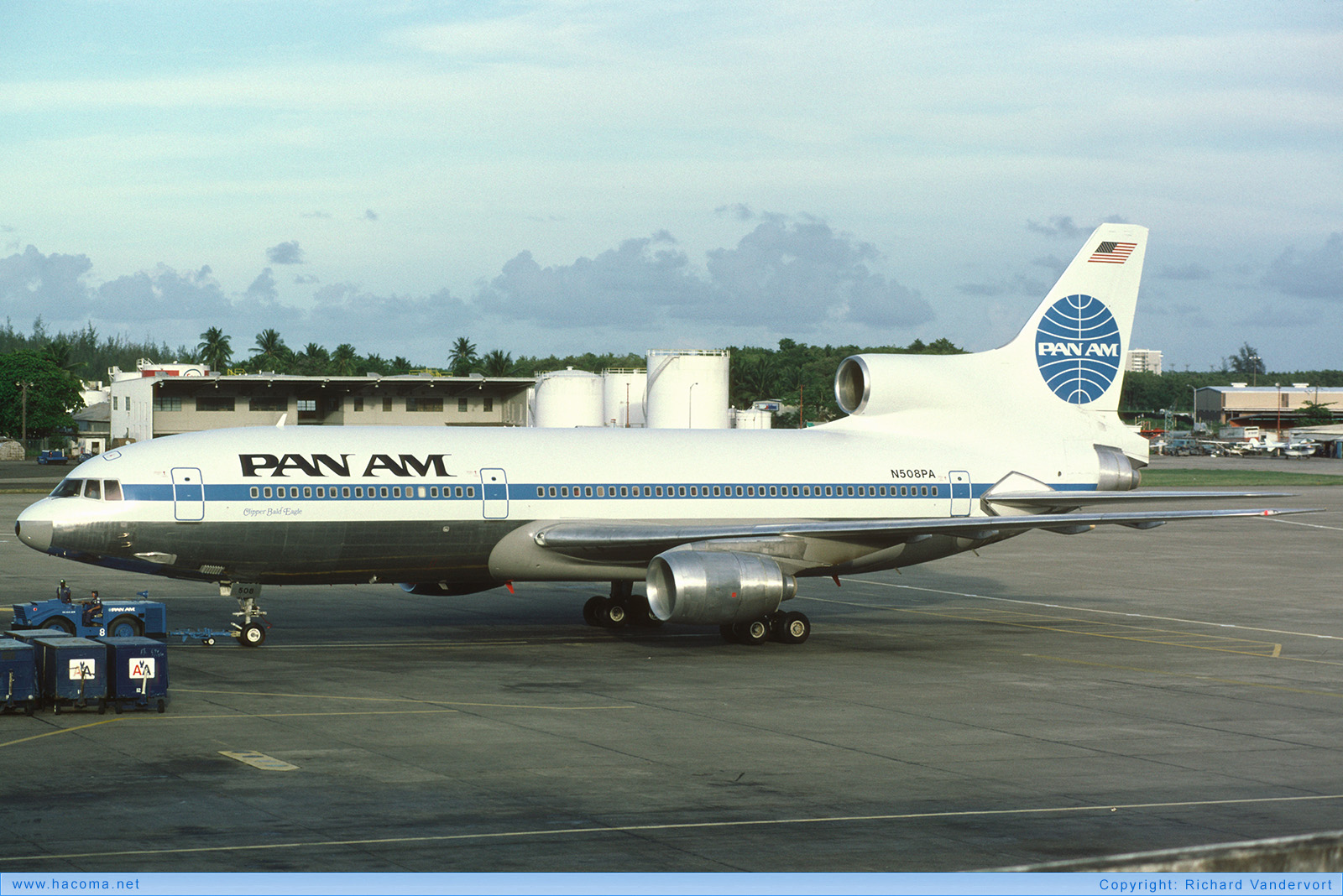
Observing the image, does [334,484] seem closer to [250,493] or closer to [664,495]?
[250,493]

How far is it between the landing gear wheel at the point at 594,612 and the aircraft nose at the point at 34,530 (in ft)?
43.5

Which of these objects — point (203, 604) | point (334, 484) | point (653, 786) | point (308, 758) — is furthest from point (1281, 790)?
point (203, 604)

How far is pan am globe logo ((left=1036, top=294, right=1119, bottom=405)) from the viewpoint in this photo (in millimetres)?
A: 38094

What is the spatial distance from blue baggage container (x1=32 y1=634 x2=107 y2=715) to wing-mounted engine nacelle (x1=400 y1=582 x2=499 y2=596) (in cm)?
948

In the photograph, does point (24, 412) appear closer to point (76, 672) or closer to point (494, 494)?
point (494, 494)

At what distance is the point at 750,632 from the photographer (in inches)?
1249

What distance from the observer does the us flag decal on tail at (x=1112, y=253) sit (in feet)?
126

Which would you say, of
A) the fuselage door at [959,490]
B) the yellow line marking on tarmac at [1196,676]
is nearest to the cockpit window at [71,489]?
the fuselage door at [959,490]

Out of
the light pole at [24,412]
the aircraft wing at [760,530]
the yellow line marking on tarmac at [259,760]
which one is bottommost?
the yellow line marking on tarmac at [259,760]

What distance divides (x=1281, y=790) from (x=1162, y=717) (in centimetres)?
550

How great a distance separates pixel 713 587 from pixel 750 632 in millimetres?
3321

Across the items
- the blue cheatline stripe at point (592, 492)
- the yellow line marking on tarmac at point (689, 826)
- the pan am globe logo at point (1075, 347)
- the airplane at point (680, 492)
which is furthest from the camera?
the pan am globe logo at point (1075, 347)

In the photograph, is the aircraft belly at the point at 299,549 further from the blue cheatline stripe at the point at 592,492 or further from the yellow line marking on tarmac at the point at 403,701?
the yellow line marking on tarmac at the point at 403,701

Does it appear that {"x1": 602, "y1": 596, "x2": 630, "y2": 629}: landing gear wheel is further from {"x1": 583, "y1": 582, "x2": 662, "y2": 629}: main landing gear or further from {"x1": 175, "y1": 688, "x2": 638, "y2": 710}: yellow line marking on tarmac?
{"x1": 175, "y1": 688, "x2": 638, "y2": 710}: yellow line marking on tarmac
